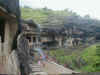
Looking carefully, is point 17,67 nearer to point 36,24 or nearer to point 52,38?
point 36,24

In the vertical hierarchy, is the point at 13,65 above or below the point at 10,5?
below

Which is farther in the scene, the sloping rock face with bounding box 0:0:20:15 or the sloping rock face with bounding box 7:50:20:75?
the sloping rock face with bounding box 0:0:20:15

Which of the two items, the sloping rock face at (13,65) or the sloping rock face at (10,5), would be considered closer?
the sloping rock face at (13,65)

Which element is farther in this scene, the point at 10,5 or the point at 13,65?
the point at 10,5

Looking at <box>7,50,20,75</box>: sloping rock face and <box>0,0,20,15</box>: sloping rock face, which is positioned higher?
<box>0,0,20,15</box>: sloping rock face

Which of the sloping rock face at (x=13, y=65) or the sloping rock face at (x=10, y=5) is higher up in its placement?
the sloping rock face at (x=10, y=5)

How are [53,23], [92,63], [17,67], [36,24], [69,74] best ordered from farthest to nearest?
[53,23], [36,24], [92,63], [69,74], [17,67]

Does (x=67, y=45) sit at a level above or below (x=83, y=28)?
below

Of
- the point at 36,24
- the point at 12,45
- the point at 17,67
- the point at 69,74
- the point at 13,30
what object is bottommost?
the point at 69,74

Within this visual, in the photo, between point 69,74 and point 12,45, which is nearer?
point 12,45

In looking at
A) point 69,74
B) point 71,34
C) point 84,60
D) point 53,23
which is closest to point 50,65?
point 69,74

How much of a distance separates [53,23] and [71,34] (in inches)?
153

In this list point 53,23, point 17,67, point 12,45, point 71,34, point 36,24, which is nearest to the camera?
point 17,67

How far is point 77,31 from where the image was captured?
16.4 m
